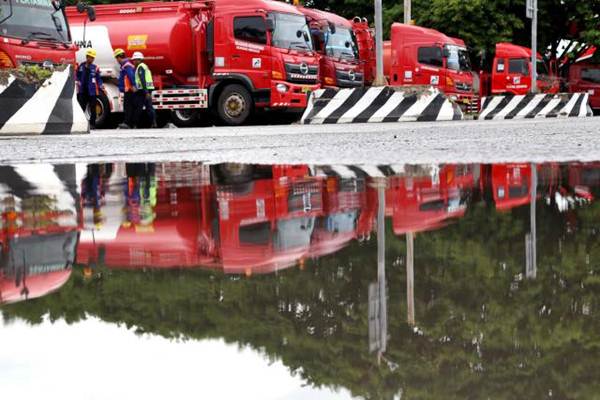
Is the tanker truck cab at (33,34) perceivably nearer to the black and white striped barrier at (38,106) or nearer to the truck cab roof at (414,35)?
the black and white striped barrier at (38,106)

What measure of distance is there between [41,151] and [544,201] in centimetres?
689

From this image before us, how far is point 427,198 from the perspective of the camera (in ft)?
16.8

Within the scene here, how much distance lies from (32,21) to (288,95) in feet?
20.9

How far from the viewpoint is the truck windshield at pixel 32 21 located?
20.2 m

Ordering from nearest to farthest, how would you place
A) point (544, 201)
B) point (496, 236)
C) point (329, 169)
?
point (496, 236) < point (544, 201) < point (329, 169)

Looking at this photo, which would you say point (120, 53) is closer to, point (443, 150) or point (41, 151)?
point (41, 151)

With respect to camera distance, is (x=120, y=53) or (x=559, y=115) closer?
(x=120, y=53)

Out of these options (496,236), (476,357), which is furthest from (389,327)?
(496,236)

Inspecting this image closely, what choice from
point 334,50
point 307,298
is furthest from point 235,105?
point 307,298

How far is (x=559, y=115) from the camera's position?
30781 mm

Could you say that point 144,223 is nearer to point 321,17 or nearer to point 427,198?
point 427,198

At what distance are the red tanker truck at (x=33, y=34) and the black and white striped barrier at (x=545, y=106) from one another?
13887 mm

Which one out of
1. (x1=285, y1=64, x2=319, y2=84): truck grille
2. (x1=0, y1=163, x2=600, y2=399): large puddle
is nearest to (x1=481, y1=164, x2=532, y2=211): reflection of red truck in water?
(x1=0, y1=163, x2=600, y2=399): large puddle

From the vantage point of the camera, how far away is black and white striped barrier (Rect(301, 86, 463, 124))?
854 inches
